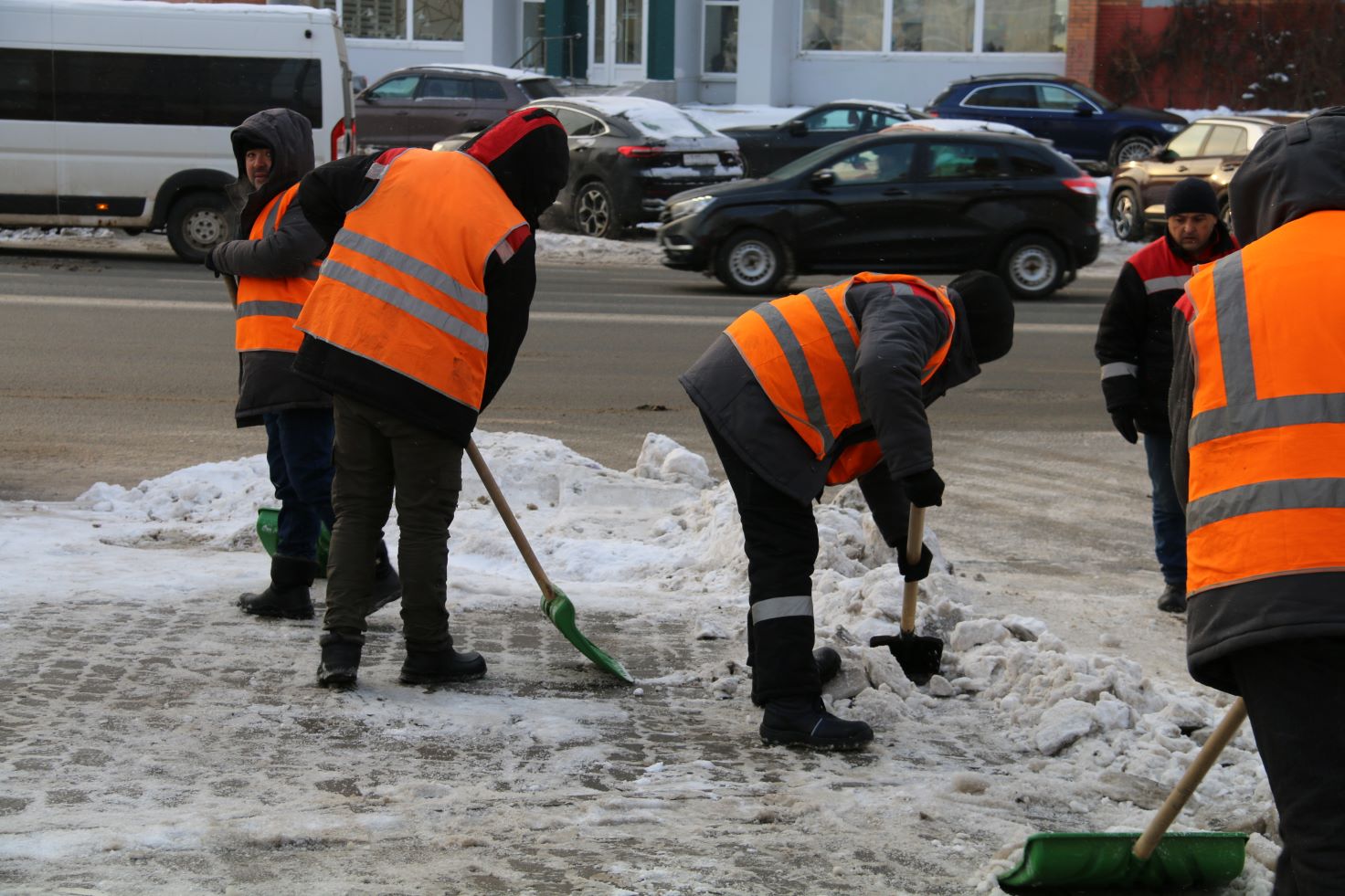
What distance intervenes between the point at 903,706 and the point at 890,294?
1231mm

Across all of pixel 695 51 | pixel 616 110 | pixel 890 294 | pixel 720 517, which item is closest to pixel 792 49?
pixel 695 51

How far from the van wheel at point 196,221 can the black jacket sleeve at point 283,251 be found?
12584mm

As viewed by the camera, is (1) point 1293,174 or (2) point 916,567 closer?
(1) point 1293,174

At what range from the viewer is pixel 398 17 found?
3456 centimetres

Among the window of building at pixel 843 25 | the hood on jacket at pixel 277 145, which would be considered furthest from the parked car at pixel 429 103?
the hood on jacket at pixel 277 145

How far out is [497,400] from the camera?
→ 34.3 ft

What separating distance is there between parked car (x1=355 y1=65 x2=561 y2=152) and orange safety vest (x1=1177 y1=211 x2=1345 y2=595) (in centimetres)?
2152

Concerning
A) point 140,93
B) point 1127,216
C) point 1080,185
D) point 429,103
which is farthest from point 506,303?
point 429,103

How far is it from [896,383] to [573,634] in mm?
1436

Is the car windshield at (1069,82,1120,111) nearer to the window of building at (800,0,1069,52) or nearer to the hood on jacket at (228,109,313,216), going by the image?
the window of building at (800,0,1069,52)

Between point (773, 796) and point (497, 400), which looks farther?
point (497, 400)

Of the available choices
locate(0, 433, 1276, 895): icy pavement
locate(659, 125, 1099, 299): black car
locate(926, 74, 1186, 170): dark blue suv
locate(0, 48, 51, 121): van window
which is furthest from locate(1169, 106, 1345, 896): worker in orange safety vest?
locate(926, 74, 1186, 170): dark blue suv

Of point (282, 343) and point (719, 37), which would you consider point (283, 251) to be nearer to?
point (282, 343)

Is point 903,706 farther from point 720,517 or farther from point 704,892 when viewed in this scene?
point 720,517
